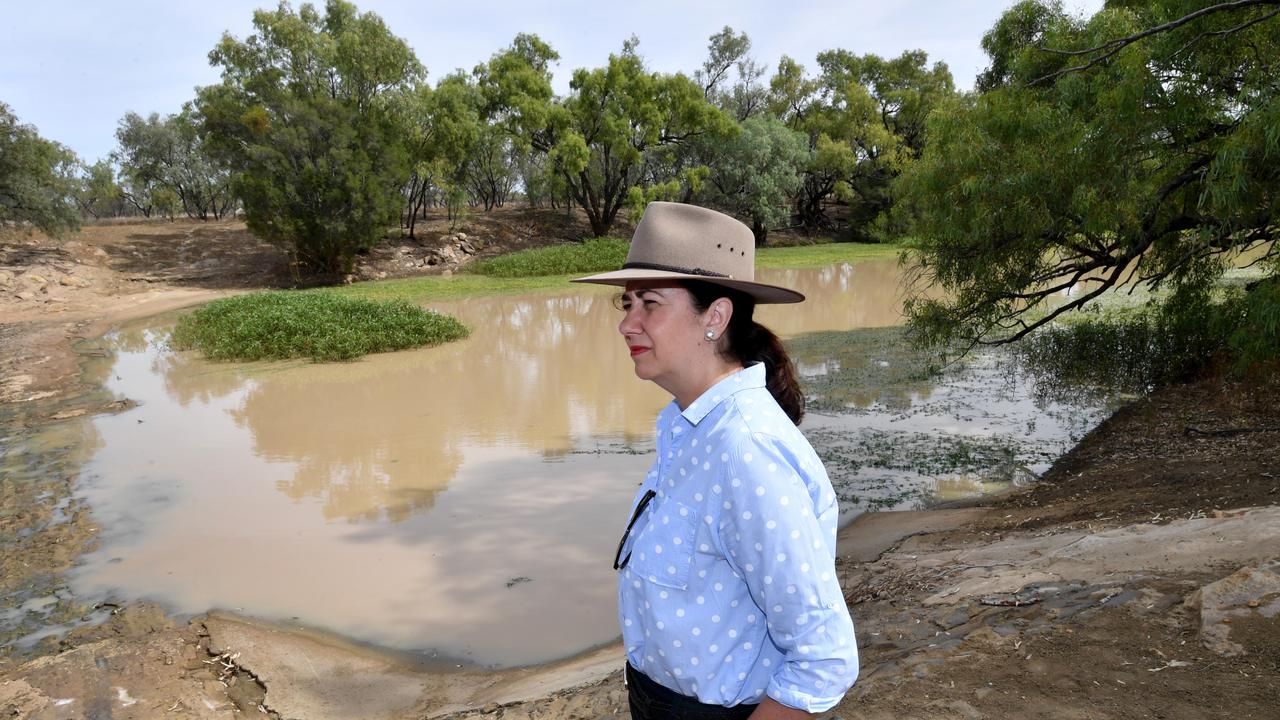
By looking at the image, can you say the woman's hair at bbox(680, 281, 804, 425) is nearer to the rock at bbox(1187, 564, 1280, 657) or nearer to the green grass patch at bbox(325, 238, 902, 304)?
the rock at bbox(1187, 564, 1280, 657)

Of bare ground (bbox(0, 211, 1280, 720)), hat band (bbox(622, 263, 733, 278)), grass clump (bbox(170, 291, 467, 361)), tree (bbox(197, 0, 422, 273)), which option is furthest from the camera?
tree (bbox(197, 0, 422, 273))

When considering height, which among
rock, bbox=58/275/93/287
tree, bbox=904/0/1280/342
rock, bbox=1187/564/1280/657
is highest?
tree, bbox=904/0/1280/342

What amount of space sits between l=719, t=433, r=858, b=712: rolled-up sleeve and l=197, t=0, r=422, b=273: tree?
1029 inches

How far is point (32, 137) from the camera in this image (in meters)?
24.4

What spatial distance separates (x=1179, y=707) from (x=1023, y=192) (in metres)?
6.11

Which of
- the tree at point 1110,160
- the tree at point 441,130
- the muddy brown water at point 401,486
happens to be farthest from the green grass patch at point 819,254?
the tree at point 1110,160

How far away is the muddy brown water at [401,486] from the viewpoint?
18.2ft

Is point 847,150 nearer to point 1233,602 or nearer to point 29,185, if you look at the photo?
point 29,185

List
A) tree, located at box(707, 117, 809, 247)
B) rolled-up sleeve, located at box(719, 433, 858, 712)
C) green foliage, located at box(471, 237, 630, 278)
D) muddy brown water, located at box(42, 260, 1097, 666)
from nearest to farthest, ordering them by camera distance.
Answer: rolled-up sleeve, located at box(719, 433, 858, 712) → muddy brown water, located at box(42, 260, 1097, 666) → green foliage, located at box(471, 237, 630, 278) → tree, located at box(707, 117, 809, 247)

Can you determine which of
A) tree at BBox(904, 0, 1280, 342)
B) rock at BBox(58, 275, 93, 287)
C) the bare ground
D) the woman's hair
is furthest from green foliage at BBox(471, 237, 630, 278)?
the woman's hair

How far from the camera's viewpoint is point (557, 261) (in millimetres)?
28953

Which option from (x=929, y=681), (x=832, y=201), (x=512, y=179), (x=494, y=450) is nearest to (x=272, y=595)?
(x=494, y=450)

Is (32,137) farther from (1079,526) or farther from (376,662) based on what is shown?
(1079,526)

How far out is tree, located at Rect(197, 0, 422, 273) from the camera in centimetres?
2477
